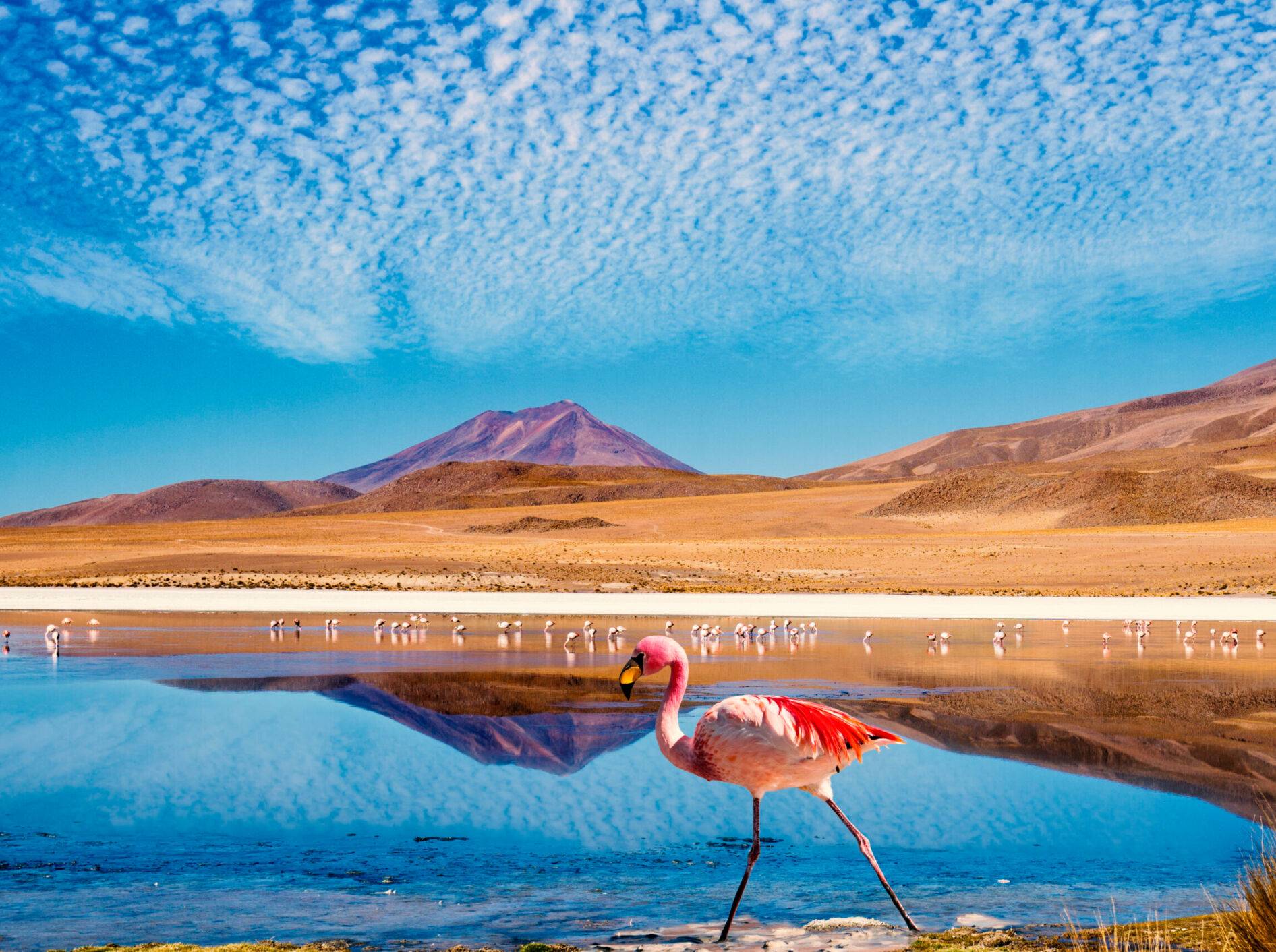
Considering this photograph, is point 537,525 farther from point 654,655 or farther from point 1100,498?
point 654,655

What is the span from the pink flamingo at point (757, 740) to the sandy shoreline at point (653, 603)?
2123 cm

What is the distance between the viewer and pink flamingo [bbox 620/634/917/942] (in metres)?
6.07

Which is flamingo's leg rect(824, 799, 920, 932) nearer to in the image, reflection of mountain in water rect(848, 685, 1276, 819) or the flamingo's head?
the flamingo's head

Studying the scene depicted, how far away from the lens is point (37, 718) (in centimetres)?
1224

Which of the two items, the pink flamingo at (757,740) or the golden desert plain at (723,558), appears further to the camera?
the golden desert plain at (723,558)

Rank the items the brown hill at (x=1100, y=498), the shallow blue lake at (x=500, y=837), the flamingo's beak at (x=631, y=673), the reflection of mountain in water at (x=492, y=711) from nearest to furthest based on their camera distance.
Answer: the flamingo's beak at (x=631, y=673), the shallow blue lake at (x=500, y=837), the reflection of mountain in water at (x=492, y=711), the brown hill at (x=1100, y=498)

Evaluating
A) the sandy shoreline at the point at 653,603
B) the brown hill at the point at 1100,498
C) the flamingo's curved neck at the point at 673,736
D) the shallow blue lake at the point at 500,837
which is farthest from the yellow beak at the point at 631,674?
the brown hill at the point at 1100,498

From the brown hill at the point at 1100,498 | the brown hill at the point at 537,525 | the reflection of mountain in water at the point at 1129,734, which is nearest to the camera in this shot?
the reflection of mountain in water at the point at 1129,734

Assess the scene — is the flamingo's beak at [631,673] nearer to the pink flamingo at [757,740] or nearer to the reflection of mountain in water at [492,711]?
the pink flamingo at [757,740]

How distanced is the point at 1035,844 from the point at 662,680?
29.8 ft

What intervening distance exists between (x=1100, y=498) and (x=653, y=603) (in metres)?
52.2

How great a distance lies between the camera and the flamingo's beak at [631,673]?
5660 millimetres

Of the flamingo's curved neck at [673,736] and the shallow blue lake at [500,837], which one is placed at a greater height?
the flamingo's curved neck at [673,736]

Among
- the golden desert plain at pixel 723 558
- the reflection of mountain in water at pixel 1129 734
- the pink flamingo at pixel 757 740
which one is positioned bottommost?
the reflection of mountain in water at pixel 1129 734
